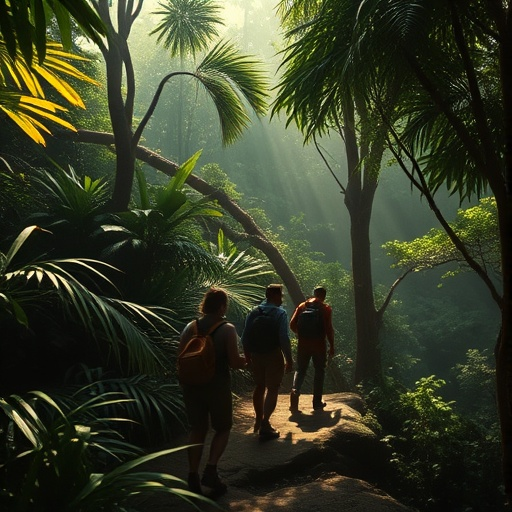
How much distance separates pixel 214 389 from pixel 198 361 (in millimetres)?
263

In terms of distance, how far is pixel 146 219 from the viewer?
318 inches

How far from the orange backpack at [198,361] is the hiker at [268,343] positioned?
1.48 meters

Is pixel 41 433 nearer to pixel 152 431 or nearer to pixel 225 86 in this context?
pixel 152 431

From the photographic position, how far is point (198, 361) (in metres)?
4.21

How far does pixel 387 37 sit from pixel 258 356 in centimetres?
285

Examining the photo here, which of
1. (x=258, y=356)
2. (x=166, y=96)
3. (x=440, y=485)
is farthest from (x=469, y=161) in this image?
(x=166, y=96)

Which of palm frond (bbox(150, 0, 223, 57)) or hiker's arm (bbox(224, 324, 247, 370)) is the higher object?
palm frond (bbox(150, 0, 223, 57))

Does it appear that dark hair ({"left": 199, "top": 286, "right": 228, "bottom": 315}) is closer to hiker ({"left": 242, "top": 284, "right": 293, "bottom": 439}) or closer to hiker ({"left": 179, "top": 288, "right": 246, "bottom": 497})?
hiker ({"left": 179, "top": 288, "right": 246, "bottom": 497})

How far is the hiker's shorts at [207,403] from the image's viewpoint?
4.34 meters

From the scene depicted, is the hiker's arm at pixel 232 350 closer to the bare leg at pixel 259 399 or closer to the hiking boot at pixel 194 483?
the hiking boot at pixel 194 483

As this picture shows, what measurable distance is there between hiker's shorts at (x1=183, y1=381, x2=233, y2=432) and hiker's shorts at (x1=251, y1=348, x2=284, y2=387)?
1.44m

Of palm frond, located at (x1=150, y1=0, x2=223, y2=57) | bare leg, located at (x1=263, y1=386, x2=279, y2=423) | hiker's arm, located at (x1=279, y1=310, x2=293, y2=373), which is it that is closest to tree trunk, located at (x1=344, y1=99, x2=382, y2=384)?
palm frond, located at (x1=150, y1=0, x2=223, y2=57)

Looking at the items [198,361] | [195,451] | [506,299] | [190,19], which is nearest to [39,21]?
[506,299]

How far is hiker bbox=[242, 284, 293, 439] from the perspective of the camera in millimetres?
5719
